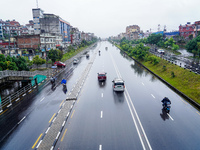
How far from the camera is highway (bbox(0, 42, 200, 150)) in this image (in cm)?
1198

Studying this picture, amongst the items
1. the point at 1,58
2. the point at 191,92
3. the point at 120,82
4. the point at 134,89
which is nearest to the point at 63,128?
the point at 120,82

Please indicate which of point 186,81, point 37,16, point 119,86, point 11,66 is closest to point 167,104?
point 119,86

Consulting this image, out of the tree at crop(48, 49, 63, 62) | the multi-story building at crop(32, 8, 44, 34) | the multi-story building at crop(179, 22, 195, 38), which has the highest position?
the multi-story building at crop(32, 8, 44, 34)

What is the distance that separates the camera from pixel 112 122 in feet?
49.2

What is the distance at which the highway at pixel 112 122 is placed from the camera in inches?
472

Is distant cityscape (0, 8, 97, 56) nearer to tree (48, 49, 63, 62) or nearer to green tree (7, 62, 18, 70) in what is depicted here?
tree (48, 49, 63, 62)

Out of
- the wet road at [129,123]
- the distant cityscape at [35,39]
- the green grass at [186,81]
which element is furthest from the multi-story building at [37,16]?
the wet road at [129,123]

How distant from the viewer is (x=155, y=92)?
23.5 meters

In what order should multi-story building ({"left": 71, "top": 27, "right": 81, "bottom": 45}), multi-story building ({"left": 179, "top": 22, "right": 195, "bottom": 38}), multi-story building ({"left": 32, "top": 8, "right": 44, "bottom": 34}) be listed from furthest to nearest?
multi-story building ({"left": 71, "top": 27, "right": 81, "bottom": 45})
multi-story building ({"left": 32, "top": 8, "right": 44, "bottom": 34})
multi-story building ({"left": 179, "top": 22, "right": 195, "bottom": 38})

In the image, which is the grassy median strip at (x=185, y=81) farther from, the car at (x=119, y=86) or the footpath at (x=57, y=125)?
the footpath at (x=57, y=125)

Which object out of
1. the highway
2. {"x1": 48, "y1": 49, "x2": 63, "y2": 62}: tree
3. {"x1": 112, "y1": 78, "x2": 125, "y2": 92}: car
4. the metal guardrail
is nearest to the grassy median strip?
the highway

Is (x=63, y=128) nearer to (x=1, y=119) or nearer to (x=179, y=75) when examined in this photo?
(x=1, y=119)

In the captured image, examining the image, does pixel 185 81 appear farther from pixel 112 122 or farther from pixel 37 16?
pixel 37 16

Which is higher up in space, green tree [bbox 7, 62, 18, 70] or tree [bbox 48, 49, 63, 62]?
tree [bbox 48, 49, 63, 62]
